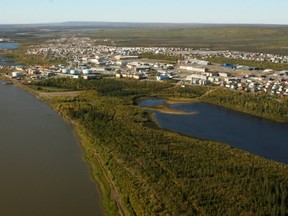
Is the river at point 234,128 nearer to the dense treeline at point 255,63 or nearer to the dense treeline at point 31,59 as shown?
the dense treeline at point 255,63

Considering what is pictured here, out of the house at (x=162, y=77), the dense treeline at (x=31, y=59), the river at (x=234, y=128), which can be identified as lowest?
the river at (x=234, y=128)

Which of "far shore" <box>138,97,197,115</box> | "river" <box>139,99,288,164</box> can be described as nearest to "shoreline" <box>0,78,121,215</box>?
"river" <box>139,99,288,164</box>

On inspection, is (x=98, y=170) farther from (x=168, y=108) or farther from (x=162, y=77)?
(x=162, y=77)

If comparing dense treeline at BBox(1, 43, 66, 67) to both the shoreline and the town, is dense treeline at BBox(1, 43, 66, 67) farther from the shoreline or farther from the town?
the shoreline

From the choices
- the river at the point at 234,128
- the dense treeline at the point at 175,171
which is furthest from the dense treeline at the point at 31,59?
the dense treeline at the point at 175,171

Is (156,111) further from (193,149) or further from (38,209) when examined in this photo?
(38,209)

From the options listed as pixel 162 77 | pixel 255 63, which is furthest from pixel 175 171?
pixel 255 63
